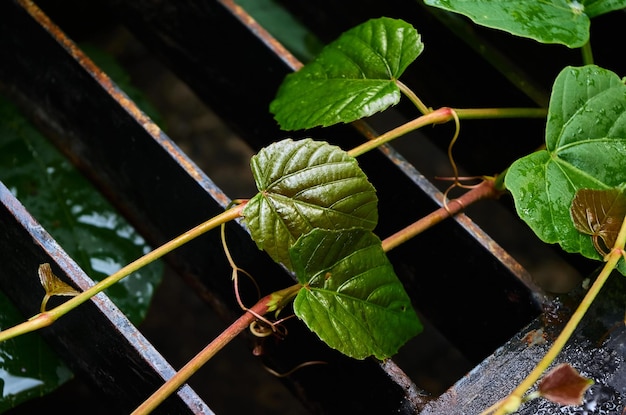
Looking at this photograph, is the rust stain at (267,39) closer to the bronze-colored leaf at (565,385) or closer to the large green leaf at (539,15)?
the large green leaf at (539,15)

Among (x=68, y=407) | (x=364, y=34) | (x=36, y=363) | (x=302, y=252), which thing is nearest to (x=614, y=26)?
(x=364, y=34)

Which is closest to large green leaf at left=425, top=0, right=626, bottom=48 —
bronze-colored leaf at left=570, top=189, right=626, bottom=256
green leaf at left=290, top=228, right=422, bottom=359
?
bronze-colored leaf at left=570, top=189, right=626, bottom=256

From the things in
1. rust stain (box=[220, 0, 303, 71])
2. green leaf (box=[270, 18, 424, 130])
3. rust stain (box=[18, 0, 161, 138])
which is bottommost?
green leaf (box=[270, 18, 424, 130])

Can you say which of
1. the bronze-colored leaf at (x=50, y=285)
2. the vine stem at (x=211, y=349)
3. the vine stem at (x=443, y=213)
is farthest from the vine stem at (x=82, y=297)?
the vine stem at (x=443, y=213)

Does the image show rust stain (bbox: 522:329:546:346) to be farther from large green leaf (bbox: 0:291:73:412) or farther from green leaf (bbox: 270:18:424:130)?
large green leaf (bbox: 0:291:73:412)

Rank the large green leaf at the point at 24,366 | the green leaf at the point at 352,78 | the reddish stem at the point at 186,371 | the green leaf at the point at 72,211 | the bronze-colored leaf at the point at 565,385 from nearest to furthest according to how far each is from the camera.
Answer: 1. the bronze-colored leaf at the point at 565,385
2. the reddish stem at the point at 186,371
3. the green leaf at the point at 352,78
4. the large green leaf at the point at 24,366
5. the green leaf at the point at 72,211
